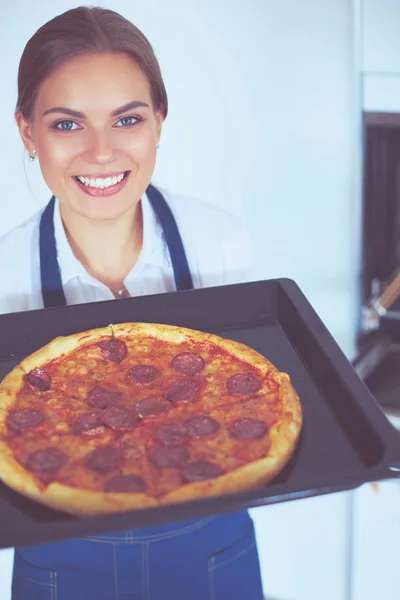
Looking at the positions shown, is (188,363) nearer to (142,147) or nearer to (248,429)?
(248,429)

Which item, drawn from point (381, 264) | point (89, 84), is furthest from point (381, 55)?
point (89, 84)

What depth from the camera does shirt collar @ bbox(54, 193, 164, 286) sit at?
2096mm

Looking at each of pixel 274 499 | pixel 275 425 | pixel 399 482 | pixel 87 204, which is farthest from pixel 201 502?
pixel 399 482

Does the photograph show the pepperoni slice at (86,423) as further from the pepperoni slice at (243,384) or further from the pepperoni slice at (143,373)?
the pepperoni slice at (243,384)

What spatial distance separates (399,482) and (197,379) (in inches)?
35.5

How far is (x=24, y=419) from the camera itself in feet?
5.59

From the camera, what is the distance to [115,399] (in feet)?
5.85

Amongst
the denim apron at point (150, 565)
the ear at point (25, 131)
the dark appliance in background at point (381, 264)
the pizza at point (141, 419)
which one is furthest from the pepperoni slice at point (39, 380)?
the dark appliance in background at point (381, 264)

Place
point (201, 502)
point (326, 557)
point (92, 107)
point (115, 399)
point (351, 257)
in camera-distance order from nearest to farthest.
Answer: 1. point (201, 502)
2. point (115, 399)
3. point (92, 107)
4. point (351, 257)
5. point (326, 557)

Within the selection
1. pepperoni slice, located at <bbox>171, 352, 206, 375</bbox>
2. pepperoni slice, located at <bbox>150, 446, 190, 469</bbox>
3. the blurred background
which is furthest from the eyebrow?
pepperoni slice, located at <bbox>150, 446, 190, 469</bbox>

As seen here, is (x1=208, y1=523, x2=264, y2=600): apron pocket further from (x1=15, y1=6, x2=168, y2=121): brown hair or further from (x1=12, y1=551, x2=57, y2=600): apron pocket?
(x1=15, y1=6, x2=168, y2=121): brown hair

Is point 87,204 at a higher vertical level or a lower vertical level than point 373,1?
lower

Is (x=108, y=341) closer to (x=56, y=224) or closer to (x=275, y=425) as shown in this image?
(x=56, y=224)

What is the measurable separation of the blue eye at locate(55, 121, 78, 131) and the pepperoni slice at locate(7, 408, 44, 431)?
2.15 ft
